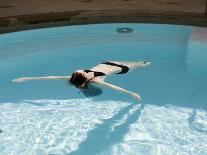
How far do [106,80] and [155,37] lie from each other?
1.84 metres

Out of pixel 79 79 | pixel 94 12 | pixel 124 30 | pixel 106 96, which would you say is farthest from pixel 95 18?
pixel 79 79

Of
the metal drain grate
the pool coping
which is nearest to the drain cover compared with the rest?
the metal drain grate

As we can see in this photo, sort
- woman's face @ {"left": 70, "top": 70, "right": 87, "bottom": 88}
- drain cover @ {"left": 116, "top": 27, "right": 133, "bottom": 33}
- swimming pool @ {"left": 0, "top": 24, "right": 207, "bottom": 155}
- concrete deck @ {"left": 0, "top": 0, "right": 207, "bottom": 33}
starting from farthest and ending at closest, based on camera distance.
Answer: concrete deck @ {"left": 0, "top": 0, "right": 207, "bottom": 33}
drain cover @ {"left": 116, "top": 27, "right": 133, "bottom": 33}
woman's face @ {"left": 70, "top": 70, "right": 87, "bottom": 88}
swimming pool @ {"left": 0, "top": 24, "right": 207, "bottom": 155}

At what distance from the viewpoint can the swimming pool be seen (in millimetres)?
3658

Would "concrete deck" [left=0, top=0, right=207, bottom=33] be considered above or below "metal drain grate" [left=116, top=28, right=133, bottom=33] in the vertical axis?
above

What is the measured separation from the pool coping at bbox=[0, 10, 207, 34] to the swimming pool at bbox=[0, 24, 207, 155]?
18cm

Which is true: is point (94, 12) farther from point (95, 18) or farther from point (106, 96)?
point (106, 96)

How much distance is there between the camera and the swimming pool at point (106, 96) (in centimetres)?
366

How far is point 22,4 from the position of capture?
807cm

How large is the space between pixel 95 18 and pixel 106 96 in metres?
2.55

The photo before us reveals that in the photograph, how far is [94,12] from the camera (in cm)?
712

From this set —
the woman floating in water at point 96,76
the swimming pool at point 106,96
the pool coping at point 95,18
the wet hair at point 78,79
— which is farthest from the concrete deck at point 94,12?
the wet hair at point 78,79

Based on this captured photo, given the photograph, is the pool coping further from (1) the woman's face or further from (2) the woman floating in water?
(1) the woman's face

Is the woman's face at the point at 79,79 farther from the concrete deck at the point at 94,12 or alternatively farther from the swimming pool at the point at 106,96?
the concrete deck at the point at 94,12
